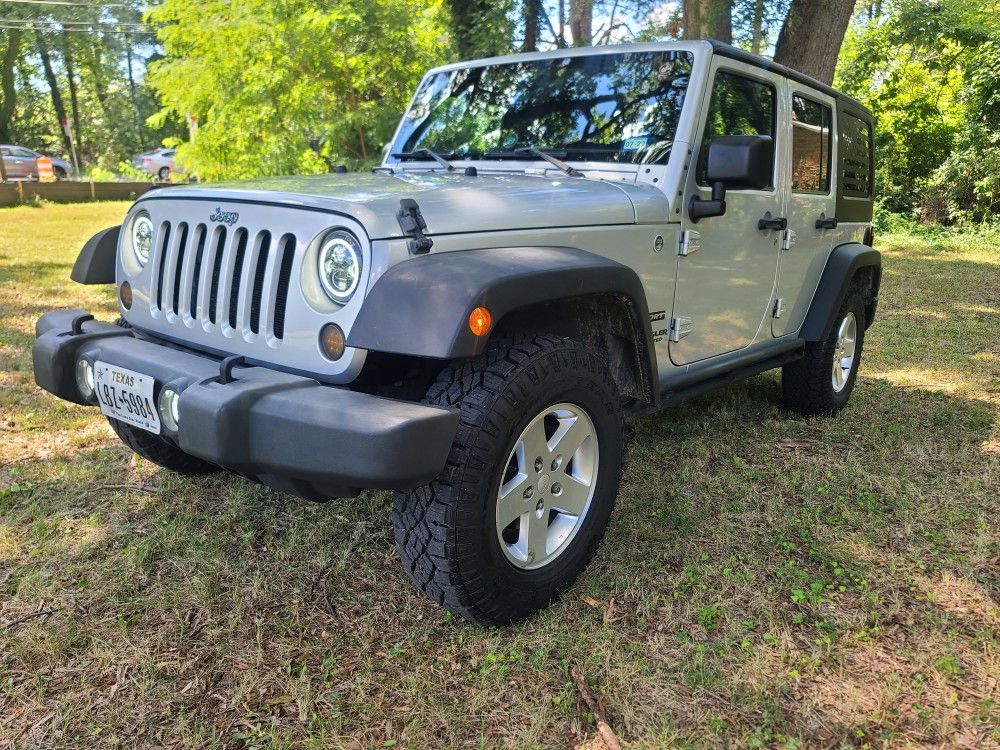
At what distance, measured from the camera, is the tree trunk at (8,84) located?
38.1m

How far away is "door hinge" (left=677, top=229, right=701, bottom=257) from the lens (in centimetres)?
305

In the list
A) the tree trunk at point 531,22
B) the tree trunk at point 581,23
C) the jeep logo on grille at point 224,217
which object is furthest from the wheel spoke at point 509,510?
the tree trunk at point 581,23

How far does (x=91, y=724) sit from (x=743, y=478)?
2.77 m

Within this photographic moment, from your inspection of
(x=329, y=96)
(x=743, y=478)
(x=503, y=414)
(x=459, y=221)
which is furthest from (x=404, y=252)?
(x=329, y=96)

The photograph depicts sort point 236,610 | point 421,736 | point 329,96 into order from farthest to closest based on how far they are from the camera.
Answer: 1. point 329,96
2. point 236,610
3. point 421,736

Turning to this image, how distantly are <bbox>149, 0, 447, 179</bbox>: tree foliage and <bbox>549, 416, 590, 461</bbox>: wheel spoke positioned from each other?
774 cm

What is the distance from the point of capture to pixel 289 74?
31.4 ft

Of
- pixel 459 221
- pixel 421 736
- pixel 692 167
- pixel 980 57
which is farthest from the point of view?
pixel 980 57

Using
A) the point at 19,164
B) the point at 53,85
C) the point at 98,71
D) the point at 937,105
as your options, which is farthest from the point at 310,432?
the point at 98,71

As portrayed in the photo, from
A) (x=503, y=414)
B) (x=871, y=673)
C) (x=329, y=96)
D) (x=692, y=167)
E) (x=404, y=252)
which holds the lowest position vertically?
(x=871, y=673)

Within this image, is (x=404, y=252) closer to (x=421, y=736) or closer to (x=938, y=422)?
(x=421, y=736)

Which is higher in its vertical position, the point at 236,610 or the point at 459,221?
the point at 459,221

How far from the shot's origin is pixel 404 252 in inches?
84.3

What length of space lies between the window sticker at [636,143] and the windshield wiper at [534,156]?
224mm
